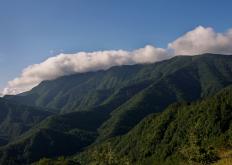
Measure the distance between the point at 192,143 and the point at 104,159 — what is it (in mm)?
30252

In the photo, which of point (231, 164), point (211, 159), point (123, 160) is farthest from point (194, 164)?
point (231, 164)

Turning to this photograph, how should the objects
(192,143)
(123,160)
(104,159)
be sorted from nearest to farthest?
(104,159), (123,160), (192,143)

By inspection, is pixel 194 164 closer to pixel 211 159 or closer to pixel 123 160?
pixel 211 159

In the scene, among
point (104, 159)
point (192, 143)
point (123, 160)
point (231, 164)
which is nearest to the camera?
point (231, 164)

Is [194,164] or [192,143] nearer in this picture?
[194,164]

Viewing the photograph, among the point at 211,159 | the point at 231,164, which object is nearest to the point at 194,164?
the point at 211,159

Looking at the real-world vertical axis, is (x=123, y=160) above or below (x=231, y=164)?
Result: below

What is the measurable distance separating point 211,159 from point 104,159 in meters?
30.1

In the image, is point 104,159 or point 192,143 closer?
Result: point 104,159

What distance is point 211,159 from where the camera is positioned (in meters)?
106

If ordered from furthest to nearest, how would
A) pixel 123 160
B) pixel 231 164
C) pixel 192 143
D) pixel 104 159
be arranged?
1. pixel 192 143
2. pixel 123 160
3. pixel 104 159
4. pixel 231 164

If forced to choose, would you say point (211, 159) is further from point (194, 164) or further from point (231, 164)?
point (231, 164)

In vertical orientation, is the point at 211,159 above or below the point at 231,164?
below

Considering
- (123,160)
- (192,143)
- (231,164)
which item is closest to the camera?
(231,164)
